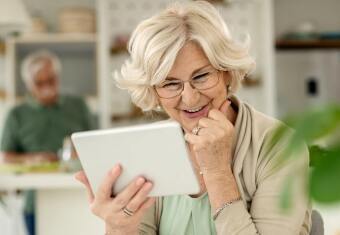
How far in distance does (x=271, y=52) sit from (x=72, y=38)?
56.3 inches

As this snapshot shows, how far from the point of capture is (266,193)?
1.27 meters

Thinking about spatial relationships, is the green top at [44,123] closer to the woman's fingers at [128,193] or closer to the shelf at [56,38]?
the shelf at [56,38]

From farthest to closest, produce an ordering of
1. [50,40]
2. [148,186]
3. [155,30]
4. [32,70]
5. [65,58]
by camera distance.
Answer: [65,58] < [50,40] < [32,70] < [155,30] < [148,186]

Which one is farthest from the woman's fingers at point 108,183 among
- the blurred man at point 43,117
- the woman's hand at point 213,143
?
the blurred man at point 43,117

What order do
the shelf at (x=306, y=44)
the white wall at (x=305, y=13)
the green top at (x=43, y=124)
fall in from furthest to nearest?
the white wall at (x=305, y=13)
the shelf at (x=306, y=44)
the green top at (x=43, y=124)

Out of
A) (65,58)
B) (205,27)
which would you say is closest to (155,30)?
(205,27)

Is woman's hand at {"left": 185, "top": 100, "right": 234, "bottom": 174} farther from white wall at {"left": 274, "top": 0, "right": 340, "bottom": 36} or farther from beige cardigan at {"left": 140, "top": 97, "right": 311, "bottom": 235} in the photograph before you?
white wall at {"left": 274, "top": 0, "right": 340, "bottom": 36}

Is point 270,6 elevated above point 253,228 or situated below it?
above

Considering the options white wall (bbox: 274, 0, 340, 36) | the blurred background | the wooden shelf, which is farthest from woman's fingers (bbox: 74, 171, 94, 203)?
Result: white wall (bbox: 274, 0, 340, 36)

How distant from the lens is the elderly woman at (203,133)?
125 centimetres

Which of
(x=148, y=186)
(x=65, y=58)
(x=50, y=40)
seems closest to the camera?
(x=148, y=186)

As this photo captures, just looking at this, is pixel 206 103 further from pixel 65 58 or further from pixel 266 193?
pixel 65 58

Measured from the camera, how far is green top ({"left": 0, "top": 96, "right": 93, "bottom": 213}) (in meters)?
3.72

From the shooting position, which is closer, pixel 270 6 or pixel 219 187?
pixel 219 187
